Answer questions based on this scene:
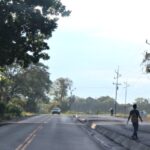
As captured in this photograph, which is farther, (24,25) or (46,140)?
(24,25)

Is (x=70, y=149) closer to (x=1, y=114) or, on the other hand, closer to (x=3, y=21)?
(x=3, y=21)

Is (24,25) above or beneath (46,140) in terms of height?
above

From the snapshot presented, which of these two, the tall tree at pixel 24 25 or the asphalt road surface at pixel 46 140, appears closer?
the asphalt road surface at pixel 46 140

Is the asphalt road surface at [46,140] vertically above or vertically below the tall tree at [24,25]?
below

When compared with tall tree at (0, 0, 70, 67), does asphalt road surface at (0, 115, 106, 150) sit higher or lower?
lower

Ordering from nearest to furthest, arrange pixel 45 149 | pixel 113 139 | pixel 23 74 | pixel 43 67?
pixel 45 149, pixel 113 139, pixel 23 74, pixel 43 67

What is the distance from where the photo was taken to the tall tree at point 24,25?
49.4 metres

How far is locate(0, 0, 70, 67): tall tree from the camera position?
49.4m

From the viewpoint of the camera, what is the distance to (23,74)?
130000mm

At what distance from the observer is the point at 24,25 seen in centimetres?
5162

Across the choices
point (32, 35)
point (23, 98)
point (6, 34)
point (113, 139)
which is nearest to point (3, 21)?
point (6, 34)

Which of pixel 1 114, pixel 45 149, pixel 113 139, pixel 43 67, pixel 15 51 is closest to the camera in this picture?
pixel 45 149

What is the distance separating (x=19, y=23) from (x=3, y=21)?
1.78 meters

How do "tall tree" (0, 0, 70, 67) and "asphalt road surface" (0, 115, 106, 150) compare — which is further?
"tall tree" (0, 0, 70, 67)
